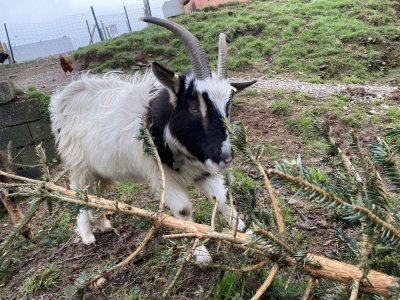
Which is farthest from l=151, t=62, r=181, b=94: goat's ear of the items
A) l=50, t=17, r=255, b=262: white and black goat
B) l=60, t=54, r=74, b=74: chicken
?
l=60, t=54, r=74, b=74: chicken

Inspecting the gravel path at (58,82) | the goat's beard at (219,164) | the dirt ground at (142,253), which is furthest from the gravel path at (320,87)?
the goat's beard at (219,164)

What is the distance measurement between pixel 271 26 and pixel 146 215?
10.5 meters

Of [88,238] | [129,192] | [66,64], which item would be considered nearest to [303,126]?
[129,192]

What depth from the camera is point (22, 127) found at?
6.48m

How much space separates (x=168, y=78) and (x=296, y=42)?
8.05 meters

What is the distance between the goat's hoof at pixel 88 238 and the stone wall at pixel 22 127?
297 centimetres

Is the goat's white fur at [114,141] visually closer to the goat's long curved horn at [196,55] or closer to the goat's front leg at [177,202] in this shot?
the goat's front leg at [177,202]

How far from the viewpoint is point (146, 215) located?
2088 millimetres

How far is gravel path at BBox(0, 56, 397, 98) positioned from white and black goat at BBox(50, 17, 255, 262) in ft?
13.8

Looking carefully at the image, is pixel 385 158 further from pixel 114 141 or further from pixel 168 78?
pixel 114 141

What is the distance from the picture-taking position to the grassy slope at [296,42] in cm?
895

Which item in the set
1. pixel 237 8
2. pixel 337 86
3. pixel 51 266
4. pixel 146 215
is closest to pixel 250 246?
pixel 146 215

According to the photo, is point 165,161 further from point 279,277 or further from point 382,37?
point 382,37

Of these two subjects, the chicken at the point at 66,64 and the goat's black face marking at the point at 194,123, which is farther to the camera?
the chicken at the point at 66,64
